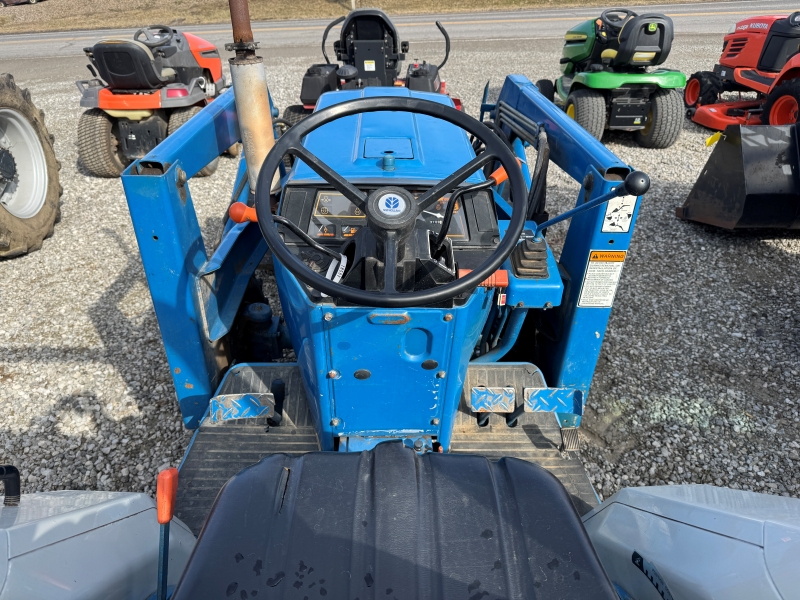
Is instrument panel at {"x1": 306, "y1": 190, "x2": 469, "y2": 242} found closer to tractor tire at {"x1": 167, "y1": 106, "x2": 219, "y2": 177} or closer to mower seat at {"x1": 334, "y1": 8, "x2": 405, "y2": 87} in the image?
mower seat at {"x1": 334, "y1": 8, "x2": 405, "y2": 87}

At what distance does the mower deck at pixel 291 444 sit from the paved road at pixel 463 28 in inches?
471

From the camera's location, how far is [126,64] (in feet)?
16.4

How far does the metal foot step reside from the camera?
1900 mm

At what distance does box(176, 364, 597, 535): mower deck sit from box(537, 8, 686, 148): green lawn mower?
4.66 meters

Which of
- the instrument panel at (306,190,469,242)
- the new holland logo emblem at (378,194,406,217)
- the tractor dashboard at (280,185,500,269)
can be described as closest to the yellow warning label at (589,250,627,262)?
the tractor dashboard at (280,185,500,269)

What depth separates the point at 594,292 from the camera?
6.89 ft

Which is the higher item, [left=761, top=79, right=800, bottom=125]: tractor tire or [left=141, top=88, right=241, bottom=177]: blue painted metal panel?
[left=141, top=88, right=241, bottom=177]: blue painted metal panel

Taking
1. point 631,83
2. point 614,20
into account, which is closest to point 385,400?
point 631,83

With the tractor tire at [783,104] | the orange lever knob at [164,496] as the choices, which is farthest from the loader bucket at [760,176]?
the orange lever knob at [164,496]

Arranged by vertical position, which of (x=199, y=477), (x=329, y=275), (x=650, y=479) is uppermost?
(x=329, y=275)

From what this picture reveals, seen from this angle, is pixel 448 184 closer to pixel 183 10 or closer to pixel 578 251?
pixel 578 251

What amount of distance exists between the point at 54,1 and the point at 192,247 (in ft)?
77.6

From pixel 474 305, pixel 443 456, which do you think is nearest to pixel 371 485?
pixel 443 456

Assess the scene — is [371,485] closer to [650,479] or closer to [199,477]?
[199,477]
